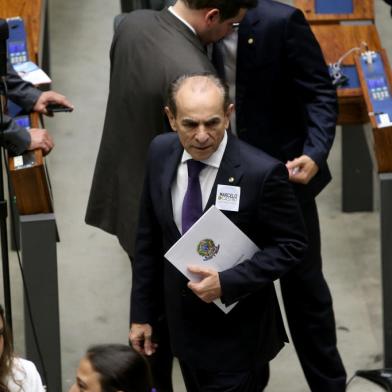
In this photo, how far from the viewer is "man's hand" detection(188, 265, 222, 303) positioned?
431 centimetres

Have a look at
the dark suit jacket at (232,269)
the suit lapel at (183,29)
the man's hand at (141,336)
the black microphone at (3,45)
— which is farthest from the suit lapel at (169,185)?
the black microphone at (3,45)

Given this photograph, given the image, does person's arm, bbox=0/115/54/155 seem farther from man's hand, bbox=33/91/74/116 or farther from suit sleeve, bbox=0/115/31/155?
man's hand, bbox=33/91/74/116

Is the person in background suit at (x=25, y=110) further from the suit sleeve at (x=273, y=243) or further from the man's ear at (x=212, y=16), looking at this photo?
the suit sleeve at (x=273, y=243)

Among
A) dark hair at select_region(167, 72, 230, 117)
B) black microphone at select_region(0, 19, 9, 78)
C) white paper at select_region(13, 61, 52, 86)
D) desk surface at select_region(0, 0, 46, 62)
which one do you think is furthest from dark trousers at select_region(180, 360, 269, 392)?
desk surface at select_region(0, 0, 46, 62)

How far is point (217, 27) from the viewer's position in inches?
184

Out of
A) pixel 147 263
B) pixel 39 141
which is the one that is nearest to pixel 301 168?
pixel 147 263

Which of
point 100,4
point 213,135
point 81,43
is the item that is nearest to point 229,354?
point 213,135

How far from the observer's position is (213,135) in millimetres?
4230

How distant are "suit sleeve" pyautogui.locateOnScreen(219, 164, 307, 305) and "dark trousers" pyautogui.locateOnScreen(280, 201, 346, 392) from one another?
0.72m

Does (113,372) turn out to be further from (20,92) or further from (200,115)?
(20,92)

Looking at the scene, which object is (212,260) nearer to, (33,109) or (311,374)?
(311,374)

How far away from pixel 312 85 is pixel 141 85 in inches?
25.6

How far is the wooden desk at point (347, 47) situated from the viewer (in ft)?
19.7

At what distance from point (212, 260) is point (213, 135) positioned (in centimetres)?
45
